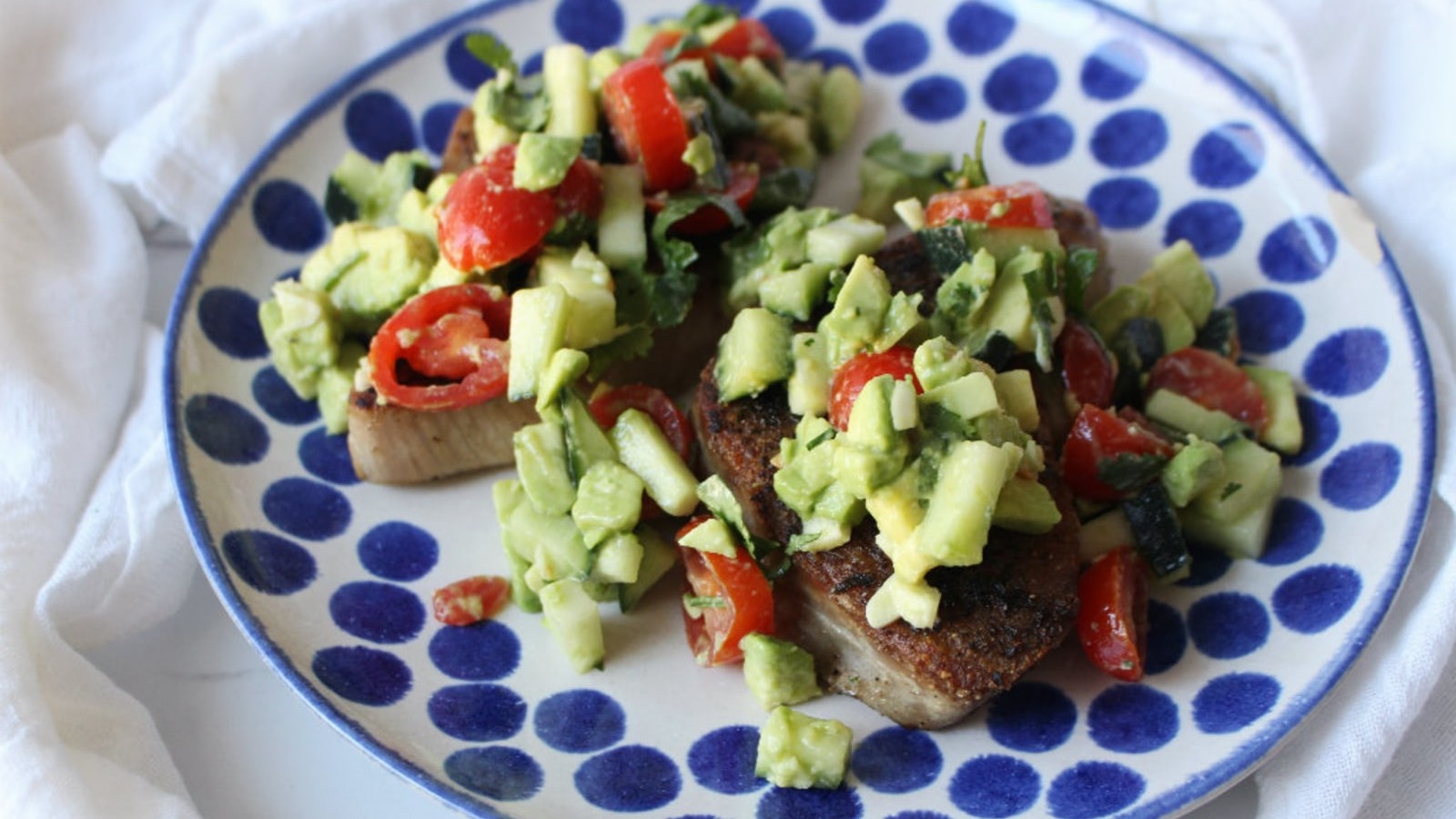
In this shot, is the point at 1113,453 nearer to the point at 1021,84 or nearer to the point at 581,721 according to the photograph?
the point at 581,721

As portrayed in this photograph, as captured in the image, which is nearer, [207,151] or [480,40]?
[480,40]

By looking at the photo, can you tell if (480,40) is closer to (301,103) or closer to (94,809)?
(301,103)

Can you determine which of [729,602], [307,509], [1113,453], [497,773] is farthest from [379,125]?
[1113,453]

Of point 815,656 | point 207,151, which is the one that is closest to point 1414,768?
point 815,656

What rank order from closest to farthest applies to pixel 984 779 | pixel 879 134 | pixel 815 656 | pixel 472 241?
pixel 984 779, pixel 815 656, pixel 472 241, pixel 879 134

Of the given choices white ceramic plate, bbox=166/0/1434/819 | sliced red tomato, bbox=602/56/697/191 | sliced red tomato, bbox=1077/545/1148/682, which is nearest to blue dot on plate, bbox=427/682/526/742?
white ceramic plate, bbox=166/0/1434/819

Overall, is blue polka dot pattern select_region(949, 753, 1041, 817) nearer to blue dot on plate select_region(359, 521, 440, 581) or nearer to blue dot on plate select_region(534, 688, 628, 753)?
blue dot on plate select_region(534, 688, 628, 753)
